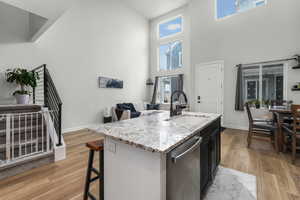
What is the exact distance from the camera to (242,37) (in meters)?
4.66

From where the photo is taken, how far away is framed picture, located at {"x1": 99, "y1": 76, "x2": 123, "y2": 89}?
5.31 m

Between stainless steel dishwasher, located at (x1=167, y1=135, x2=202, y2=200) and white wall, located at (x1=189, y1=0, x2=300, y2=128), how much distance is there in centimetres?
444

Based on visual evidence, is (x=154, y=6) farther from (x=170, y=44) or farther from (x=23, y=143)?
(x=23, y=143)

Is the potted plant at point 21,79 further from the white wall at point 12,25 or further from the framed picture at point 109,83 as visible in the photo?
the framed picture at point 109,83

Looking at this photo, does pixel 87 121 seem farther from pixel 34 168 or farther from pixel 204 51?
pixel 204 51

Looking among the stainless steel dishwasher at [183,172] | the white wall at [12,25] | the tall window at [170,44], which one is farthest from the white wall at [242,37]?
the white wall at [12,25]

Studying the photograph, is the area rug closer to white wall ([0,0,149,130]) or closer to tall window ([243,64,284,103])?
tall window ([243,64,284,103])

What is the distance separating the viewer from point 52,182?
1.90 metres

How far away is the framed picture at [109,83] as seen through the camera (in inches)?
209

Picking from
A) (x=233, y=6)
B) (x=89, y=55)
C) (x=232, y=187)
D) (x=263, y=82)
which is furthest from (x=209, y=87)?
(x=89, y=55)

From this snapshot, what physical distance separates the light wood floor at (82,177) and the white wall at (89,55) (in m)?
2.26

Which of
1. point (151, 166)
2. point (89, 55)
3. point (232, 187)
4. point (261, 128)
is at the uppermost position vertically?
point (89, 55)

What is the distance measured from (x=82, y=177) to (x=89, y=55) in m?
4.15

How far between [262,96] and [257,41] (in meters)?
1.78
